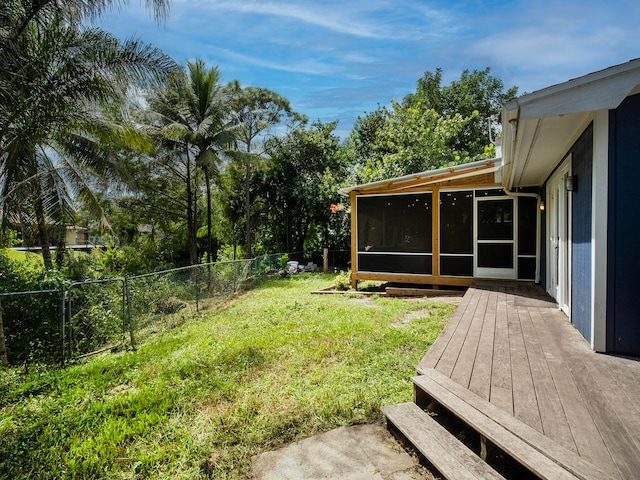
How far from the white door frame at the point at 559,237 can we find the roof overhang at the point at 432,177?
3.95ft

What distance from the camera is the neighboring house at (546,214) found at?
2.94 m

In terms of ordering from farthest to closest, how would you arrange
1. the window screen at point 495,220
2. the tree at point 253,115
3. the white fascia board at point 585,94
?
1. the tree at point 253,115
2. the window screen at point 495,220
3. the white fascia board at point 585,94

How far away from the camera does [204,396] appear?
3508mm

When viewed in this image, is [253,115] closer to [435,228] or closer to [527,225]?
[435,228]

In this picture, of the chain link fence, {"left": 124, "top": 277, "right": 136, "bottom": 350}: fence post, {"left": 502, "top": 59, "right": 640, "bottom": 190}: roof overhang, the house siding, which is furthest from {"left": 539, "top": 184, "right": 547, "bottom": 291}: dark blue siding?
{"left": 124, "top": 277, "right": 136, "bottom": 350}: fence post

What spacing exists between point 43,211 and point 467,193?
10600 mm

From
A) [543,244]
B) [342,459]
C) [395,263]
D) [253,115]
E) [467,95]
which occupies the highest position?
[467,95]

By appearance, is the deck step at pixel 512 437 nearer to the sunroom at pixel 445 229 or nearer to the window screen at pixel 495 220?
the sunroom at pixel 445 229

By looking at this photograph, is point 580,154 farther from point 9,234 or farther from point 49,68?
point 9,234

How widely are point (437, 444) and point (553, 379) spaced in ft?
3.79

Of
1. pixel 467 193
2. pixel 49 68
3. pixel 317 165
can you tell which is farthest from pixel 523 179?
pixel 317 165

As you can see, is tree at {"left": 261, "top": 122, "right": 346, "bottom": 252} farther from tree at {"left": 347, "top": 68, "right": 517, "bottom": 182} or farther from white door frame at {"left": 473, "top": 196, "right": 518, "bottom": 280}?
white door frame at {"left": 473, "top": 196, "right": 518, "bottom": 280}

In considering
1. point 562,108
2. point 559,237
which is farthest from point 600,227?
point 559,237

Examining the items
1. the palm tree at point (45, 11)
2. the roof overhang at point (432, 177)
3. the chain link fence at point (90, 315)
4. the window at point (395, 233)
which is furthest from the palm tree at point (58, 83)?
the window at point (395, 233)
